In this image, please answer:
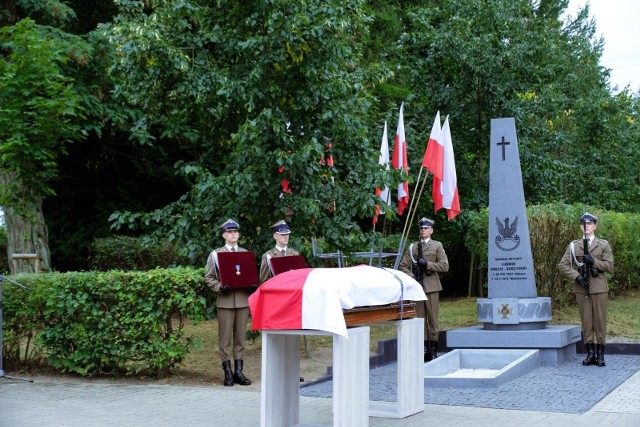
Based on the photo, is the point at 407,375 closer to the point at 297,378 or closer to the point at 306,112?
the point at 297,378

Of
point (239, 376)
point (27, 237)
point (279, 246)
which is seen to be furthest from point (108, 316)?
point (27, 237)

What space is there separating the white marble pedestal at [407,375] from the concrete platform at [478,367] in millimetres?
1924

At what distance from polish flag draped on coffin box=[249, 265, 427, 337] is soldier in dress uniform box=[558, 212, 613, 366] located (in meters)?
5.46

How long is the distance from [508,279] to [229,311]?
4.75 meters

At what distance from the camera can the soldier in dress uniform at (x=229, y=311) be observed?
36.2 feet

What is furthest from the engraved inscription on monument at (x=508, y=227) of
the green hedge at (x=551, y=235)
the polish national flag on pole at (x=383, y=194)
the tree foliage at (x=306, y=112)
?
the green hedge at (x=551, y=235)

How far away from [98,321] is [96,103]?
8.22 m

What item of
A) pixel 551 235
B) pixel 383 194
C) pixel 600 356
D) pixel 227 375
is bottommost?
pixel 227 375

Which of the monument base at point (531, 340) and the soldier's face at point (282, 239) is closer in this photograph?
the soldier's face at point (282, 239)

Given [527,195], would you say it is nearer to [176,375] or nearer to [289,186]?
[289,186]

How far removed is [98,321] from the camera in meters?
11.2

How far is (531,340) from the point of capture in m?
12.9

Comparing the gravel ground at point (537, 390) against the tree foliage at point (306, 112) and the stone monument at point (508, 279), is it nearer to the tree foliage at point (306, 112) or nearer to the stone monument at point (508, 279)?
the stone monument at point (508, 279)

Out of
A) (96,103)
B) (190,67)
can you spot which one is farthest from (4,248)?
(190,67)
